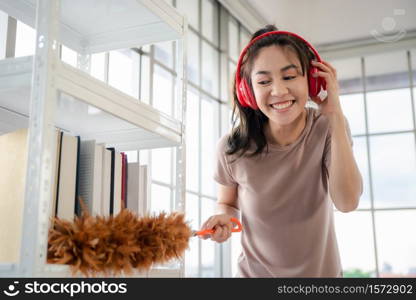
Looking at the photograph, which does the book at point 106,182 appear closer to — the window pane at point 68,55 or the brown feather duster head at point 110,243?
the brown feather duster head at point 110,243

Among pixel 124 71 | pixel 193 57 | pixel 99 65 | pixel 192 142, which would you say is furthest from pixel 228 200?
pixel 193 57

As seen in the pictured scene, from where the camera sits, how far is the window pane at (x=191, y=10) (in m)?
3.02

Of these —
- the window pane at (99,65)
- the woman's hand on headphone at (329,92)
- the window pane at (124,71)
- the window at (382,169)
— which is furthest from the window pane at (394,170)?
the woman's hand on headphone at (329,92)

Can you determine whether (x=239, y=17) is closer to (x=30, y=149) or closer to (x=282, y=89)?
(x=282, y=89)

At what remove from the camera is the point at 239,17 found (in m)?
3.72

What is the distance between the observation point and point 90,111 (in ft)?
3.44

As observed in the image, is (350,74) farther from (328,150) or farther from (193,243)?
(328,150)

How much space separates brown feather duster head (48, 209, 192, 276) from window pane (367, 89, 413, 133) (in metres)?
3.87

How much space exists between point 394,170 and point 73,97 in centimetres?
397

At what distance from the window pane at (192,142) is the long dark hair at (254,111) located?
159cm

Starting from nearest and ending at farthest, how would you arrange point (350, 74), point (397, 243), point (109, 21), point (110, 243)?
point (110, 243) < point (109, 21) < point (397, 243) < point (350, 74)

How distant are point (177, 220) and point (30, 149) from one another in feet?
1.10

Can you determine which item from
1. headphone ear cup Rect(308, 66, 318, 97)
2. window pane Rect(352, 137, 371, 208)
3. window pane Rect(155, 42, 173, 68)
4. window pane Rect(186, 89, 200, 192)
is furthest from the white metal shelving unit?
window pane Rect(352, 137, 371, 208)

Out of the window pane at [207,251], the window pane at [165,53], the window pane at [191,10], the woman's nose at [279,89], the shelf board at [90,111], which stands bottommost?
the window pane at [207,251]
